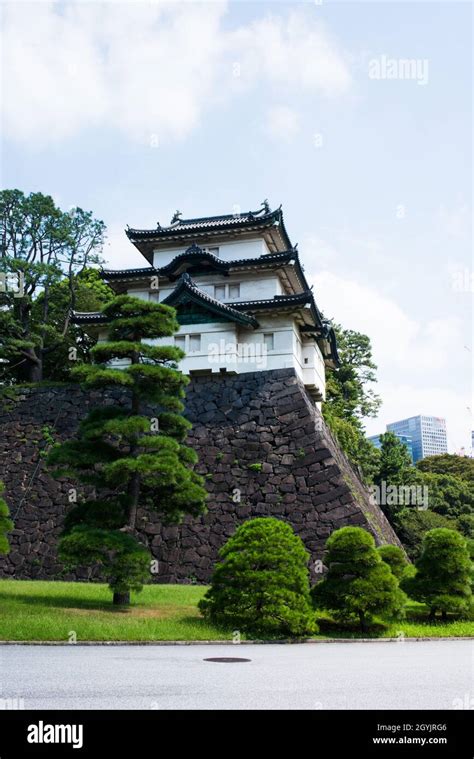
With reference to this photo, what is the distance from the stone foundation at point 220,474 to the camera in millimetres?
19812

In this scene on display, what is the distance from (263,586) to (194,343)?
46.7 ft

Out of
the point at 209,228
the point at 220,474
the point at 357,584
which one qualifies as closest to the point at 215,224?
the point at 209,228

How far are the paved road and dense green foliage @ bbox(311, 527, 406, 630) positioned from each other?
1819mm

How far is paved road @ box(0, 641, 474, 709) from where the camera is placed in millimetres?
5875

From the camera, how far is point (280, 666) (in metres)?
8.41

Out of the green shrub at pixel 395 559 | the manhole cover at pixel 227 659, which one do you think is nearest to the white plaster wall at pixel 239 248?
the green shrub at pixel 395 559

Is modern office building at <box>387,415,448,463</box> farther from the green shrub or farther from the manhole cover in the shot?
the manhole cover

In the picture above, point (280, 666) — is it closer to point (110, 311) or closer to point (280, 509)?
point (110, 311)

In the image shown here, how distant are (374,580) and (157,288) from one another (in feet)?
60.8

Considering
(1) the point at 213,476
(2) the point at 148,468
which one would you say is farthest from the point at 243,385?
(2) the point at 148,468

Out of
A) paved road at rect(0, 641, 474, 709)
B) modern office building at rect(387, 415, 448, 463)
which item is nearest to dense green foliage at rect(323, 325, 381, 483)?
paved road at rect(0, 641, 474, 709)

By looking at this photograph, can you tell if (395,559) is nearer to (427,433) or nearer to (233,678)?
(233,678)

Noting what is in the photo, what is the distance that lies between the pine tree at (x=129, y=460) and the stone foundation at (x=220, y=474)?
5336 mm
